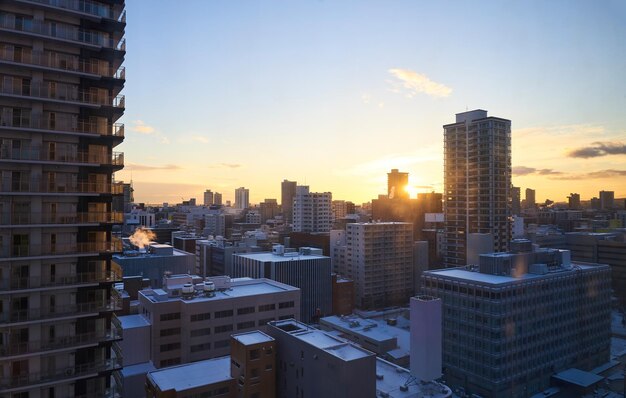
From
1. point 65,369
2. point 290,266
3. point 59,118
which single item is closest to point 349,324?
point 290,266

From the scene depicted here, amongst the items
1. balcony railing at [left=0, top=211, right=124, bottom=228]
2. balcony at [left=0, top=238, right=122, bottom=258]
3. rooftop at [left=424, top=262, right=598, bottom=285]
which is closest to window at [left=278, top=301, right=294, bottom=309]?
rooftop at [left=424, top=262, right=598, bottom=285]

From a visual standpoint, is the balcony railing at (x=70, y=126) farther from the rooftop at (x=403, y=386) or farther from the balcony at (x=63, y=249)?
the rooftop at (x=403, y=386)

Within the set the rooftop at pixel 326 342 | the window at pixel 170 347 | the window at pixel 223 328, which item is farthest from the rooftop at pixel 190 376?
the window at pixel 223 328

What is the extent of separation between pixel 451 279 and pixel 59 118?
5111 centimetres

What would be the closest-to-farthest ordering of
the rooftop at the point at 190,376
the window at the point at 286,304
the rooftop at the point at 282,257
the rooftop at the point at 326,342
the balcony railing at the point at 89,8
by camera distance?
1. the balcony railing at the point at 89,8
2. the rooftop at the point at 326,342
3. the rooftop at the point at 190,376
4. the window at the point at 286,304
5. the rooftop at the point at 282,257

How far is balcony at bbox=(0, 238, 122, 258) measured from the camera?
76.2 ft

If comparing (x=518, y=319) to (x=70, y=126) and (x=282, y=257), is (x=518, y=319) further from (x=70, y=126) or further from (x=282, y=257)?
(x=70, y=126)

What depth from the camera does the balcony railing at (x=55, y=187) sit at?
2336cm

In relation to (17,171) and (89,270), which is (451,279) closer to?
(89,270)

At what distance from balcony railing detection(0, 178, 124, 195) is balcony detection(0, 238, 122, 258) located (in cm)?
308

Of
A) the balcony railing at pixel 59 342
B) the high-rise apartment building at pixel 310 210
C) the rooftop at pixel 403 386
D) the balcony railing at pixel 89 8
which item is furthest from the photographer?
the high-rise apartment building at pixel 310 210

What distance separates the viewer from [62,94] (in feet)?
81.6

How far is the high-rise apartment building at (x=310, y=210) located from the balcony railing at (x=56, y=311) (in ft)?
453

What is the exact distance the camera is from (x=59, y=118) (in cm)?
2483
